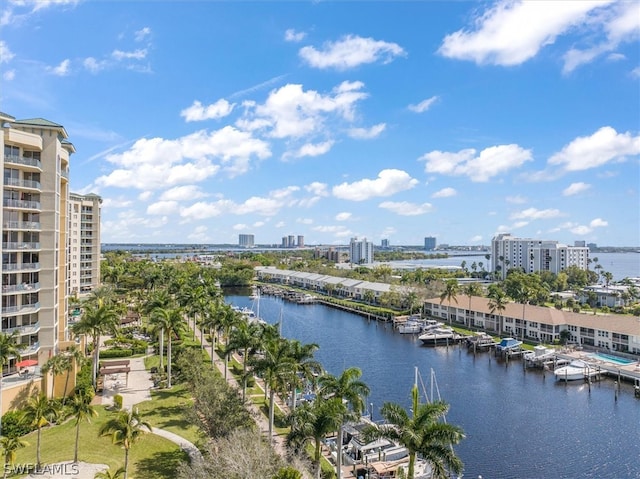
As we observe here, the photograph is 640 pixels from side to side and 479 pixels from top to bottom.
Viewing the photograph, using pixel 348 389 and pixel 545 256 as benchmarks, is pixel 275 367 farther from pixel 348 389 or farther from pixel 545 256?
pixel 545 256

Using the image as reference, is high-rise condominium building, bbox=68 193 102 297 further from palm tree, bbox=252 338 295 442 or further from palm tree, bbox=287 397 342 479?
palm tree, bbox=287 397 342 479

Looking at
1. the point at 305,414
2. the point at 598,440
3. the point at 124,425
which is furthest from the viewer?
the point at 598,440

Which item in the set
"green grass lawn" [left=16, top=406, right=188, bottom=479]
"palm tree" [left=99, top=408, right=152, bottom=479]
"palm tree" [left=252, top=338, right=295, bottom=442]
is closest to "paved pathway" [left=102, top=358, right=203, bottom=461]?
"green grass lawn" [left=16, top=406, right=188, bottom=479]

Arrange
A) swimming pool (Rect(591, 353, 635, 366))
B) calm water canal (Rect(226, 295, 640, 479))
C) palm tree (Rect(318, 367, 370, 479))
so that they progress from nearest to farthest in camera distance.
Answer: palm tree (Rect(318, 367, 370, 479))
calm water canal (Rect(226, 295, 640, 479))
swimming pool (Rect(591, 353, 635, 366))

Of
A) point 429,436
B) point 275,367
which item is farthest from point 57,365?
point 429,436

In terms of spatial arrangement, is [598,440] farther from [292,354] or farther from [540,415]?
[292,354]

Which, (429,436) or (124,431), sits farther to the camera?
(124,431)

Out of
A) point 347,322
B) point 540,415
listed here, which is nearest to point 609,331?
point 540,415
